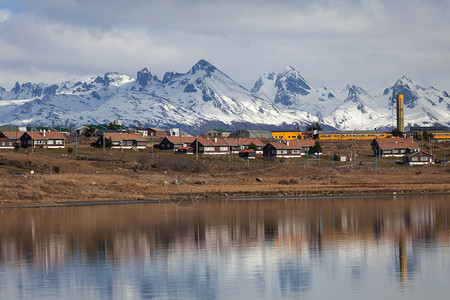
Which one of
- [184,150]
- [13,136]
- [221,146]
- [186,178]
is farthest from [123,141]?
[186,178]

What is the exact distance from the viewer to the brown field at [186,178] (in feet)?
274

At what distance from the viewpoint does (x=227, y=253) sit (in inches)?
1734

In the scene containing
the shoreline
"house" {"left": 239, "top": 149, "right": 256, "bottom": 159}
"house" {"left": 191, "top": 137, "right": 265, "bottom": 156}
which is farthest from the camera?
"house" {"left": 191, "top": 137, "right": 265, "bottom": 156}

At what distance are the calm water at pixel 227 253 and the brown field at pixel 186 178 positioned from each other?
40.2 feet

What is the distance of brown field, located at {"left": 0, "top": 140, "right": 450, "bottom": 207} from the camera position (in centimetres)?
8338

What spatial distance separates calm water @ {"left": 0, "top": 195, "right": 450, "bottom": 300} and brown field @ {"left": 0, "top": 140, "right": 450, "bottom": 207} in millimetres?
12248

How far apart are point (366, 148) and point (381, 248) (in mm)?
136823

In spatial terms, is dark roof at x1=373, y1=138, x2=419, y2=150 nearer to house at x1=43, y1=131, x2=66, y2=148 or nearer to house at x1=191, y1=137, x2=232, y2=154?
house at x1=191, y1=137, x2=232, y2=154

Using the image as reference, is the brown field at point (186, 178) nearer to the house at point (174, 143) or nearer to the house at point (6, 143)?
the house at point (6, 143)

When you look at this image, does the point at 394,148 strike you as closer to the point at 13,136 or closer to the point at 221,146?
the point at 221,146

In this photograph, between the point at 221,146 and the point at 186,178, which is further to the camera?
the point at 221,146

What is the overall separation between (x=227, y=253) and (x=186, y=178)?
5935 cm

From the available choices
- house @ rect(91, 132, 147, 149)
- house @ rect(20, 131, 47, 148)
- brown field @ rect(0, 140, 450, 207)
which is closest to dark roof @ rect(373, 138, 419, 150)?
brown field @ rect(0, 140, 450, 207)

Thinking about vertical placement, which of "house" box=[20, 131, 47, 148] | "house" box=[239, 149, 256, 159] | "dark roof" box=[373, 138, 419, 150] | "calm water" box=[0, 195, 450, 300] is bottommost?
"calm water" box=[0, 195, 450, 300]
